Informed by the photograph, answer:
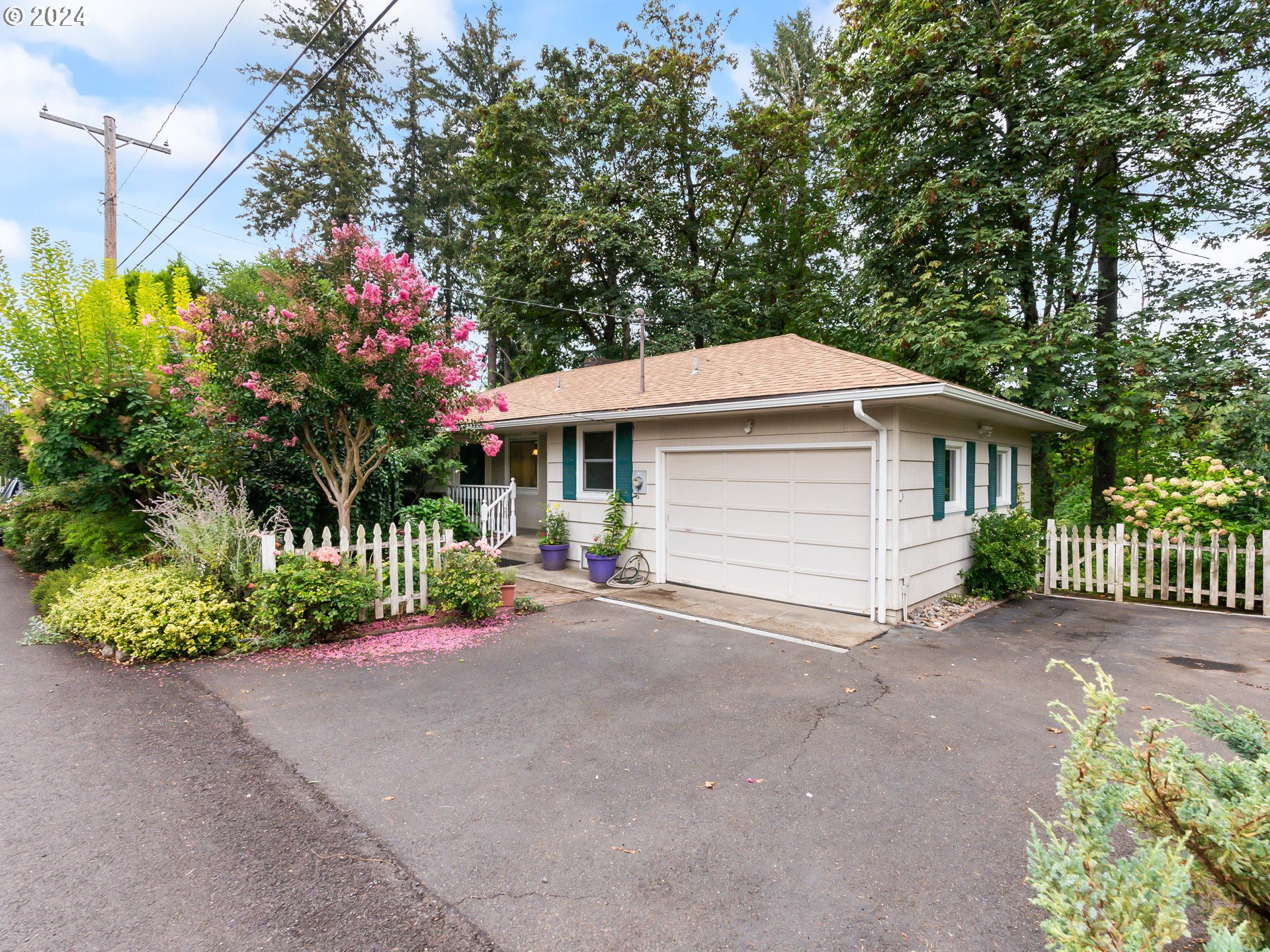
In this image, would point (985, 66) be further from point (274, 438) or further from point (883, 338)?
point (274, 438)

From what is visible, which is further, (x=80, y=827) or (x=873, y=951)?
(x=80, y=827)

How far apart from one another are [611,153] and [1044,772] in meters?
19.9

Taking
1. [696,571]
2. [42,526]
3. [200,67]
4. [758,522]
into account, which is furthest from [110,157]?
[758,522]

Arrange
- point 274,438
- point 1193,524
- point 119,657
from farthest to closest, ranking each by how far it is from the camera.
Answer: point 1193,524 → point 274,438 → point 119,657

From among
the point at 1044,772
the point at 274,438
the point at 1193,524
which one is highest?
the point at 274,438

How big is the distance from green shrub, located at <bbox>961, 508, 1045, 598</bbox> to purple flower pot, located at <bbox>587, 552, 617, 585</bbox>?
5192 mm

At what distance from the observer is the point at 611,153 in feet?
61.8

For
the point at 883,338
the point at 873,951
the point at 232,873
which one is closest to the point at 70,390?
the point at 232,873

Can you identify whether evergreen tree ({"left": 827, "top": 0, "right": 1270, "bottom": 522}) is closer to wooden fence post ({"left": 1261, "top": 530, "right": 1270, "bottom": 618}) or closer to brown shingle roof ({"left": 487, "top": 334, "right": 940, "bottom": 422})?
wooden fence post ({"left": 1261, "top": 530, "right": 1270, "bottom": 618})

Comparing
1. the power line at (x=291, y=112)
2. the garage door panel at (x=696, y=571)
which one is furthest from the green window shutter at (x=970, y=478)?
the power line at (x=291, y=112)

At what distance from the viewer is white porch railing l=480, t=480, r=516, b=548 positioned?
1130 cm

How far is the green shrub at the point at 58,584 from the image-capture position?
22.6 ft

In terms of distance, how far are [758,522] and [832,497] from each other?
1.13m

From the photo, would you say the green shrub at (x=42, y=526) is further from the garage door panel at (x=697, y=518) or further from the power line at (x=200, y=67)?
the garage door panel at (x=697, y=518)
